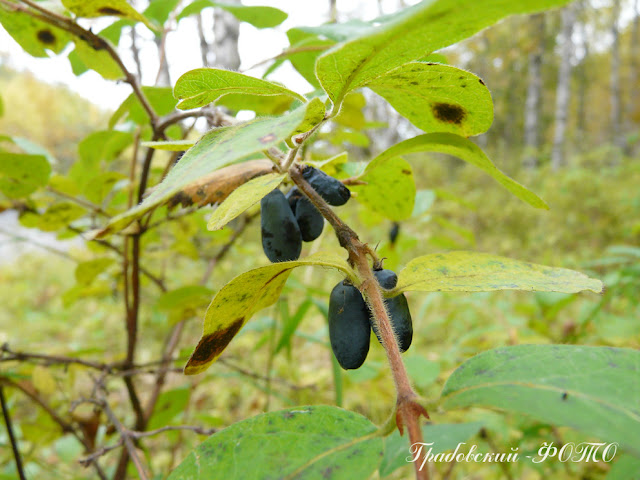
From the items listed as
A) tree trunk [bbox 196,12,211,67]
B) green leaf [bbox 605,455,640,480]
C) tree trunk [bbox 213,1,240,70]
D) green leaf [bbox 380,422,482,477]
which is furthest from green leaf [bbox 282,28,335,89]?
tree trunk [bbox 213,1,240,70]

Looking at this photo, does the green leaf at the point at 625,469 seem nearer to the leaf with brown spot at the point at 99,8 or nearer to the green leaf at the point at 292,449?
the green leaf at the point at 292,449

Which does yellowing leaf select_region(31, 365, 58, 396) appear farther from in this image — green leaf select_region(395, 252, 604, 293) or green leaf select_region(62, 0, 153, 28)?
green leaf select_region(395, 252, 604, 293)

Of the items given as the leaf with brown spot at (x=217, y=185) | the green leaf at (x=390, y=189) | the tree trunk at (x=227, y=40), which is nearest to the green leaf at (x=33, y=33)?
the leaf with brown spot at (x=217, y=185)

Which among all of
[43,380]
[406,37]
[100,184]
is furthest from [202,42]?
[406,37]

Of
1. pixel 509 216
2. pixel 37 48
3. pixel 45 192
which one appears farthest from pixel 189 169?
pixel 509 216

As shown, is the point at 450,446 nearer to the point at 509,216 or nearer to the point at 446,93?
the point at 446,93

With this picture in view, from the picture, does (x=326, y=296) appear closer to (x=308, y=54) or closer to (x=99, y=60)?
(x=308, y=54)
